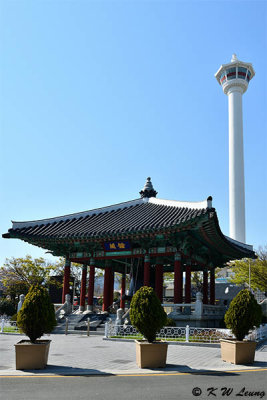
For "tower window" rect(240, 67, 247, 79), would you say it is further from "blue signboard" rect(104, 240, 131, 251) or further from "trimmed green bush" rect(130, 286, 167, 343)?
"trimmed green bush" rect(130, 286, 167, 343)

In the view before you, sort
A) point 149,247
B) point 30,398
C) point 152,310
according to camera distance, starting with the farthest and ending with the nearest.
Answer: point 149,247 < point 152,310 < point 30,398

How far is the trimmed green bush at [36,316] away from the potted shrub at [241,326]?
19.6 feet

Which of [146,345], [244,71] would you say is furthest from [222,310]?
[244,71]

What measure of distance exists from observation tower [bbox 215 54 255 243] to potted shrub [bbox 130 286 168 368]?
3131 inches

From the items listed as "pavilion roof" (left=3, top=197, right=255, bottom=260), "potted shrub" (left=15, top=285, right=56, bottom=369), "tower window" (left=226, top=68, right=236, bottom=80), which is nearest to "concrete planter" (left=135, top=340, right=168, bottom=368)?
"potted shrub" (left=15, top=285, right=56, bottom=369)

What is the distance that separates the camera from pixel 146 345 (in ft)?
38.0

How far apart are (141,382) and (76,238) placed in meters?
17.5

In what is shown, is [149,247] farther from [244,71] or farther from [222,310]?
[244,71]

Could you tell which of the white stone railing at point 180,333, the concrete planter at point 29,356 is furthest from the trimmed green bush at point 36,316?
the white stone railing at point 180,333

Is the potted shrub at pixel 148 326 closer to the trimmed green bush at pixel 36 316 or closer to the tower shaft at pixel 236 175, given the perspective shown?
the trimmed green bush at pixel 36 316

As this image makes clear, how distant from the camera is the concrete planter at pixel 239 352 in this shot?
12.3 m

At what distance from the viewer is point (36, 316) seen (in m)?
11.7

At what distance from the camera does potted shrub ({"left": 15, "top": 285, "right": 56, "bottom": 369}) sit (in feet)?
36.3

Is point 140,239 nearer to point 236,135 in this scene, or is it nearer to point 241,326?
point 241,326
